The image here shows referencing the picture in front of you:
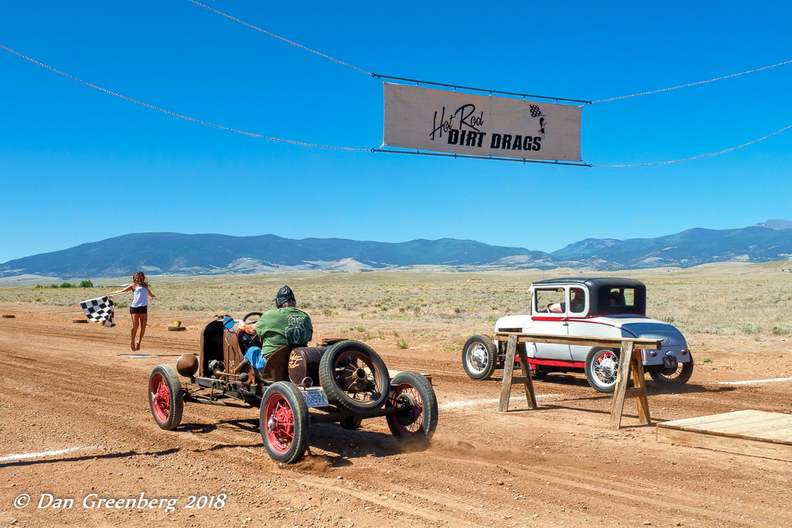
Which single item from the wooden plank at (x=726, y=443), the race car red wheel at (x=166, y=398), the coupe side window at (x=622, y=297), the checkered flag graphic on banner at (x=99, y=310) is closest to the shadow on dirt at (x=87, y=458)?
the race car red wheel at (x=166, y=398)

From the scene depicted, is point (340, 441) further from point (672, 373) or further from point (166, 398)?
point (672, 373)

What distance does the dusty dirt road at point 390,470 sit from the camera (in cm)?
534

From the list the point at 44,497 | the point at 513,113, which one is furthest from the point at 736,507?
the point at 513,113

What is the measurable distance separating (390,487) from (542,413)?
14.5 feet

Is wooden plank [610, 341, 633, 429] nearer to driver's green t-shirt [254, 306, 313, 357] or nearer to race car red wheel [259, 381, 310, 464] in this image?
driver's green t-shirt [254, 306, 313, 357]

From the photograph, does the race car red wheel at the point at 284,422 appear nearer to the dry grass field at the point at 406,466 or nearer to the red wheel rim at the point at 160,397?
the dry grass field at the point at 406,466

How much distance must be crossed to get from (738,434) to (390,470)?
379cm

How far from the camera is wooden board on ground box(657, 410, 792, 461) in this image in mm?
6934

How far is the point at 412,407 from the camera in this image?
25.0 ft

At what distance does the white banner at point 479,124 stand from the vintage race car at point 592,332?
152 inches

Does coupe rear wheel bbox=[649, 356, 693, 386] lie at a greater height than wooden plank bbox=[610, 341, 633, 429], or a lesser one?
lesser

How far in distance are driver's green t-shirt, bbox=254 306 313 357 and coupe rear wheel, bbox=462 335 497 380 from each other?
20.6 ft

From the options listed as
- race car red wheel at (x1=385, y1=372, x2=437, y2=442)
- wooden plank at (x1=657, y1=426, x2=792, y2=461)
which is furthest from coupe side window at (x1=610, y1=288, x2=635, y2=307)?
race car red wheel at (x1=385, y1=372, x2=437, y2=442)

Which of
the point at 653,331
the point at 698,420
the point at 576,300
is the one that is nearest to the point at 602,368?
the point at 653,331
